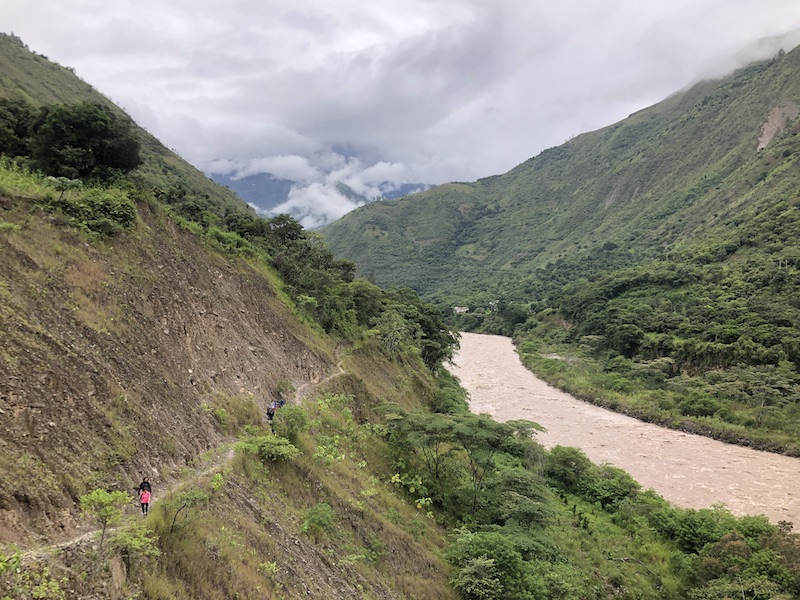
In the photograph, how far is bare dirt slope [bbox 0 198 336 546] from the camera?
7.96 metres

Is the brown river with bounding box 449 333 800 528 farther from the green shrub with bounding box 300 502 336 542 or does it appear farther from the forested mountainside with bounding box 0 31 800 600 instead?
the green shrub with bounding box 300 502 336 542

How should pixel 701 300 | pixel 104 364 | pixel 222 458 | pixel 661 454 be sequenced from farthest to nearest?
pixel 701 300 < pixel 661 454 < pixel 222 458 < pixel 104 364

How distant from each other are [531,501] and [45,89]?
8997 cm

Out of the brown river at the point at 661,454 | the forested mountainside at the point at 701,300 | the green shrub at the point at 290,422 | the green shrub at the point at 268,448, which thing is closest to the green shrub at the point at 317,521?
the green shrub at the point at 268,448

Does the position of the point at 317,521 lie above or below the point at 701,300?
below

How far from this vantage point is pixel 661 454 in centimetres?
3934

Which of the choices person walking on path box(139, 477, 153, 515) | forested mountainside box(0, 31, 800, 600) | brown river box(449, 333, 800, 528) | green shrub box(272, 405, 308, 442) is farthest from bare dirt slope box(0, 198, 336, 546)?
brown river box(449, 333, 800, 528)

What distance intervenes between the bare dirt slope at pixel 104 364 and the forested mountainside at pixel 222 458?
2.2 inches

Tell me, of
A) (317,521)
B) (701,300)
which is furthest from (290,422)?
(701,300)

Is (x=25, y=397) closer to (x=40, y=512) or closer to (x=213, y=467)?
(x=40, y=512)

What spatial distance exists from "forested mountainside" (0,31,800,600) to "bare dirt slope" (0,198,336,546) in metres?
0.06

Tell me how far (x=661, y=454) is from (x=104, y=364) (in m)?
41.7

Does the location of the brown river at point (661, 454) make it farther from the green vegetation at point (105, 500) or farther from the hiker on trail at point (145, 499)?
the green vegetation at point (105, 500)

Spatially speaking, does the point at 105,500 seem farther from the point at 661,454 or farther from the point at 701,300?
the point at 701,300
